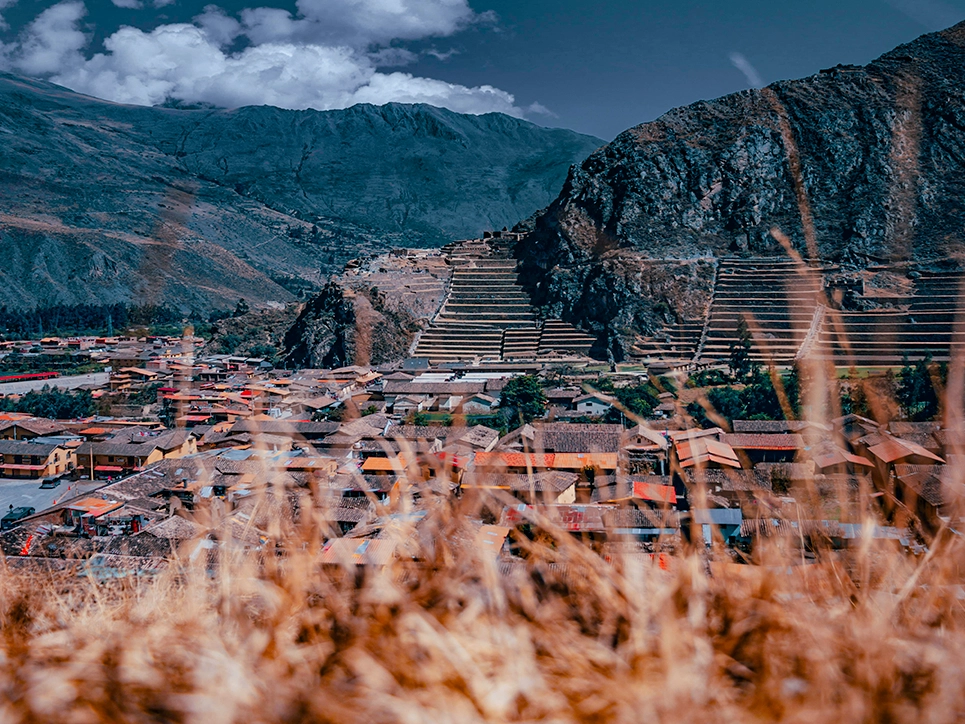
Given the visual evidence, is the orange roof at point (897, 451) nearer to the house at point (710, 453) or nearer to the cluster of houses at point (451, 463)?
the cluster of houses at point (451, 463)

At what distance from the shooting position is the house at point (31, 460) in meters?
12.3

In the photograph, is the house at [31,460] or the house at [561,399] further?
the house at [561,399]

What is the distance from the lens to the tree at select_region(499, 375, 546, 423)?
15.8 metres

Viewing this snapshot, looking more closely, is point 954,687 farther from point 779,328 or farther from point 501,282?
point 501,282

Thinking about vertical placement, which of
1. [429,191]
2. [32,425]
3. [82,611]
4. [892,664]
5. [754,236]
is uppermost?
[429,191]

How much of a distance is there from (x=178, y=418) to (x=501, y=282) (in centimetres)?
1765

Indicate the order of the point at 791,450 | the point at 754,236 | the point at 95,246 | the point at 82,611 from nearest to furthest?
the point at 82,611 → the point at 791,450 → the point at 754,236 → the point at 95,246

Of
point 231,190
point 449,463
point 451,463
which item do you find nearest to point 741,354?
point 451,463

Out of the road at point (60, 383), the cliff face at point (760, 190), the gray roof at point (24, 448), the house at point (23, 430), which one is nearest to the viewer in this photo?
the gray roof at point (24, 448)

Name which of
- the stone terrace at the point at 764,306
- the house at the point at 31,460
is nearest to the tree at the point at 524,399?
the stone terrace at the point at 764,306

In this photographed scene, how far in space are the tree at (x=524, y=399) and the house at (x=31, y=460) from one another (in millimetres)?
8090

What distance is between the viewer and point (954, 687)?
0.79 m

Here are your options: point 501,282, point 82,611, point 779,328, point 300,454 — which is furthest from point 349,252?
point 82,611

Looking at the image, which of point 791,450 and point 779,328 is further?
point 779,328
